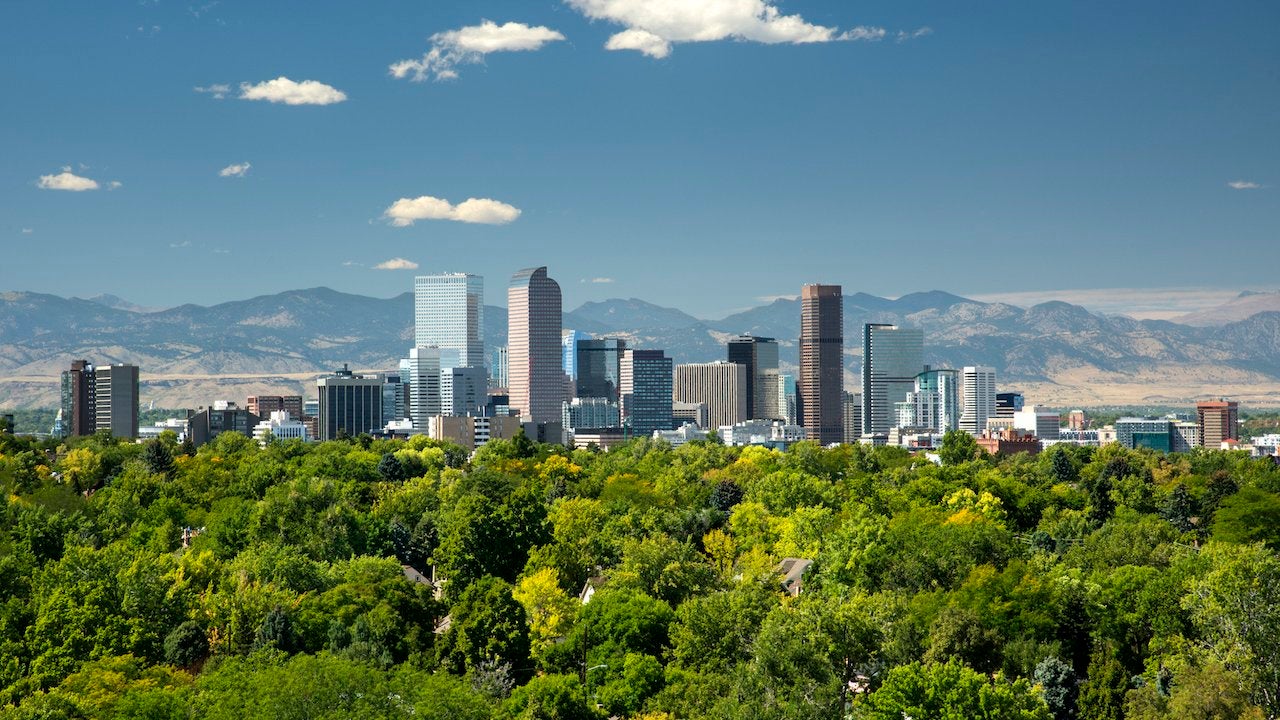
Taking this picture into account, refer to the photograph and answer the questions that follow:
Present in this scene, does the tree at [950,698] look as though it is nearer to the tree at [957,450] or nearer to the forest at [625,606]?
the forest at [625,606]

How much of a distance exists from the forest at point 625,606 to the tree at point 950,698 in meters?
0.12

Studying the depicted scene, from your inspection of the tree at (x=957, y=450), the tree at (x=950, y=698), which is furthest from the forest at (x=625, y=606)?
the tree at (x=957, y=450)

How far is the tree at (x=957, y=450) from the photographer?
151m

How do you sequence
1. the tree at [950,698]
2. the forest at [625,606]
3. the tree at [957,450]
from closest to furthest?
the tree at [950,698] → the forest at [625,606] → the tree at [957,450]

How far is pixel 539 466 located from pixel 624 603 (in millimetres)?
67770

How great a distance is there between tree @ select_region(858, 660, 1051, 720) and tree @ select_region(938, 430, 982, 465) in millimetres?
100727

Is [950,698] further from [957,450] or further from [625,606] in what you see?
[957,450]

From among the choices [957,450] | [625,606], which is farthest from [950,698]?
[957,450]

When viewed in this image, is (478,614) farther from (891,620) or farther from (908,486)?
(908,486)

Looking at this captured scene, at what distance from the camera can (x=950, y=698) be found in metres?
46.4

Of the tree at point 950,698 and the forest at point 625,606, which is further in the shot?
the forest at point 625,606

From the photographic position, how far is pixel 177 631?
209ft

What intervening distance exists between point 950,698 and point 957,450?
110 m

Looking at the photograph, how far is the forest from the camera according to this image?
52062 millimetres
